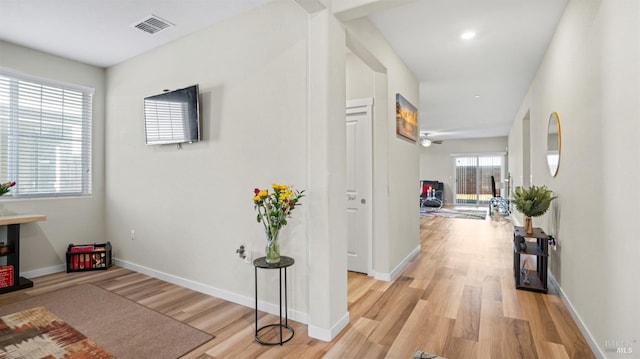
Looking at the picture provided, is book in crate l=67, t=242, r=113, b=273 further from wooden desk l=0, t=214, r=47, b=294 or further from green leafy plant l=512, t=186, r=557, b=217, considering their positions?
green leafy plant l=512, t=186, r=557, b=217

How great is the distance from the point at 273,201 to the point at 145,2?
7.26 ft

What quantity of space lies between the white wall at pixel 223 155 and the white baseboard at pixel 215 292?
0.12 ft

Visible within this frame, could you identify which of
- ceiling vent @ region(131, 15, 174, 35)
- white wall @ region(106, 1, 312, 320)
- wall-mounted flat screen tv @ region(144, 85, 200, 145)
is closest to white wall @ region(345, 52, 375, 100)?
white wall @ region(106, 1, 312, 320)

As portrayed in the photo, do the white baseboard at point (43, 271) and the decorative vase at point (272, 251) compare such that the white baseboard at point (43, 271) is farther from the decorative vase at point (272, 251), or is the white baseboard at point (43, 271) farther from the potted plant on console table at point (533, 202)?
the potted plant on console table at point (533, 202)

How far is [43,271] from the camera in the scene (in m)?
3.88

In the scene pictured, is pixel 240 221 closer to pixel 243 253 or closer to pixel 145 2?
pixel 243 253

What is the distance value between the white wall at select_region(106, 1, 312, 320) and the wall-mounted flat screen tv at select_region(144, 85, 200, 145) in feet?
0.33

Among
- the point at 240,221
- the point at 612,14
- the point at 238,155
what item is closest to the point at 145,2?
the point at 238,155

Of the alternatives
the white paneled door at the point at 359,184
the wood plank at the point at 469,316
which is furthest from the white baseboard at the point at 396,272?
the wood plank at the point at 469,316

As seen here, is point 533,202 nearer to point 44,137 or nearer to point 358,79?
point 358,79

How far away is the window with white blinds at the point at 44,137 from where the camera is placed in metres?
3.66

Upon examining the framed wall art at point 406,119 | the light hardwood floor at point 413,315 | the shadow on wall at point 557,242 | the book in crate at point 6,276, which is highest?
the framed wall art at point 406,119

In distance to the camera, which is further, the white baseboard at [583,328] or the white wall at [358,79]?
the white wall at [358,79]

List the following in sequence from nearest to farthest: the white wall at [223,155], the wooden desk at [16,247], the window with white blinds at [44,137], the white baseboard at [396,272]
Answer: the white wall at [223,155], the wooden desk at [16,247], the white baseboard at [396,272], the window with white blinds at [44,137]
